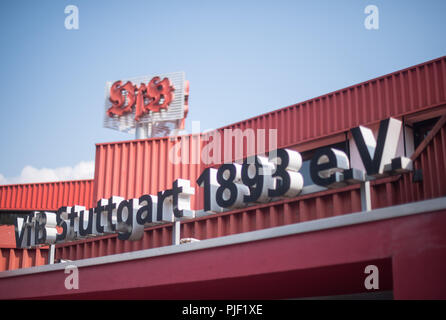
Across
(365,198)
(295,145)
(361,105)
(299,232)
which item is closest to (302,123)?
(295,145)

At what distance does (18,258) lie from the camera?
15266 millimetres

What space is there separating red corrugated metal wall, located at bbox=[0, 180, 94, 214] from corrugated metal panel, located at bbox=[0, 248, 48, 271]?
439 inches

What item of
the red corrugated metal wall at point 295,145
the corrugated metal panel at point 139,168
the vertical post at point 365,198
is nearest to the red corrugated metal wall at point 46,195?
the corrugated metal panel at point 139,168

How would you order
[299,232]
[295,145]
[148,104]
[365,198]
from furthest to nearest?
[148,104], [295,145], [365,198], [299,232]

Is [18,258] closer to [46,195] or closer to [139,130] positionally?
[46,195]

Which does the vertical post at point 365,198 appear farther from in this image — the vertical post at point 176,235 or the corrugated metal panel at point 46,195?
the corrugated metal panel at point 46,195

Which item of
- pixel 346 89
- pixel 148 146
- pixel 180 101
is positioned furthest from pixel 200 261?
pixel 180 101

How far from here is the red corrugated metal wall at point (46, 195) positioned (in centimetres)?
2773

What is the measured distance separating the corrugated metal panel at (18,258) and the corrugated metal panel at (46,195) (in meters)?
11.2

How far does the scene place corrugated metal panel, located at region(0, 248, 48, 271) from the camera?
49.0 ft

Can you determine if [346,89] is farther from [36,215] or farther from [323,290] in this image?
[36,215]

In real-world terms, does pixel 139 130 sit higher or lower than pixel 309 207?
higher

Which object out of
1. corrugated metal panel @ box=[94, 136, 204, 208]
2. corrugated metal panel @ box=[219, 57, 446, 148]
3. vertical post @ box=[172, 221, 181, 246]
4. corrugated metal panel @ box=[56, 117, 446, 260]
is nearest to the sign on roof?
corrugated metal panel @ box=[94, 136, 204, 208]

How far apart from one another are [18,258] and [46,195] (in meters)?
13.9
